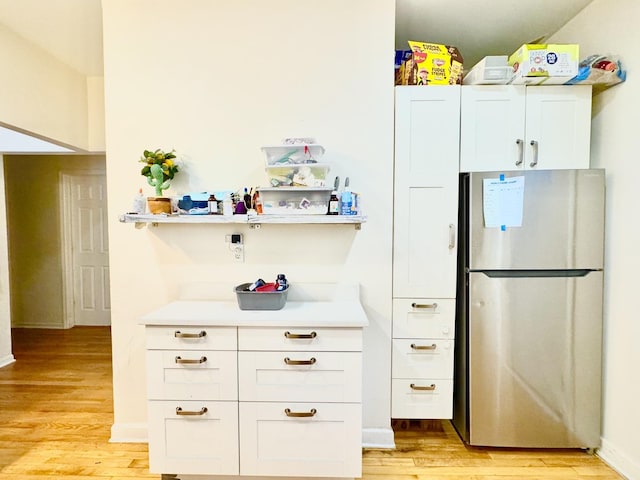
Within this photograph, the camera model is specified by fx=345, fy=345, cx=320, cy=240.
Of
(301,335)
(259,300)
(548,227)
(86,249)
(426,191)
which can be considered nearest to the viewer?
(301,335)

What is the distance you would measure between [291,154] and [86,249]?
3824 mm

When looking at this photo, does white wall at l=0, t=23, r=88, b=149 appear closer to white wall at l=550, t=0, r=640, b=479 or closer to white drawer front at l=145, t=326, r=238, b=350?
white drawer front at l=145, t=326, r=238, b=350

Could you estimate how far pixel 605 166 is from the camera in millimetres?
1961

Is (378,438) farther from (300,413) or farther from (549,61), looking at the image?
(549,61)

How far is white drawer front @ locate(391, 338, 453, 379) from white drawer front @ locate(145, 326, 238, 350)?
97 centimetres

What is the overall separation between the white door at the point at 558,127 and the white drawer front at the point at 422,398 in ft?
4.56

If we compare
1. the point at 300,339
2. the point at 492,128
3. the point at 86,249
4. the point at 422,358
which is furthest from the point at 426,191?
the point at 86,249

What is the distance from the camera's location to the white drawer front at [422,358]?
203 cm

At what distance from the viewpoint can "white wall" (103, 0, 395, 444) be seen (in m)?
2.00

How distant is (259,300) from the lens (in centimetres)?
178

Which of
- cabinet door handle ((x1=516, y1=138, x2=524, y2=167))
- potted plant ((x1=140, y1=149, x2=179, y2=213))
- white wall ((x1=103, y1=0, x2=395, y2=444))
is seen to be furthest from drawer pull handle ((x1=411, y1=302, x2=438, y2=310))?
potted plant ((x1=140, y1=149, x2=179, y2=213))

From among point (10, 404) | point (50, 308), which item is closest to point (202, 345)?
point (10, 404)

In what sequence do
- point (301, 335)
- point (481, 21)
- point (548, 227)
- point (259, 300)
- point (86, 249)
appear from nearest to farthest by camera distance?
1. point (301, 335)
2. point (259, 300)
3. point (548, 227)
4. point (481, 21)
5. point (86, 249)

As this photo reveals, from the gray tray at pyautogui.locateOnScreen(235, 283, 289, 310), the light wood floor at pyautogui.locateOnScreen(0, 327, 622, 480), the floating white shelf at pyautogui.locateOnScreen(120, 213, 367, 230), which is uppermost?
the floating white shelf at pyautogui.locateOnScreen(120, 213, 367, 230)
